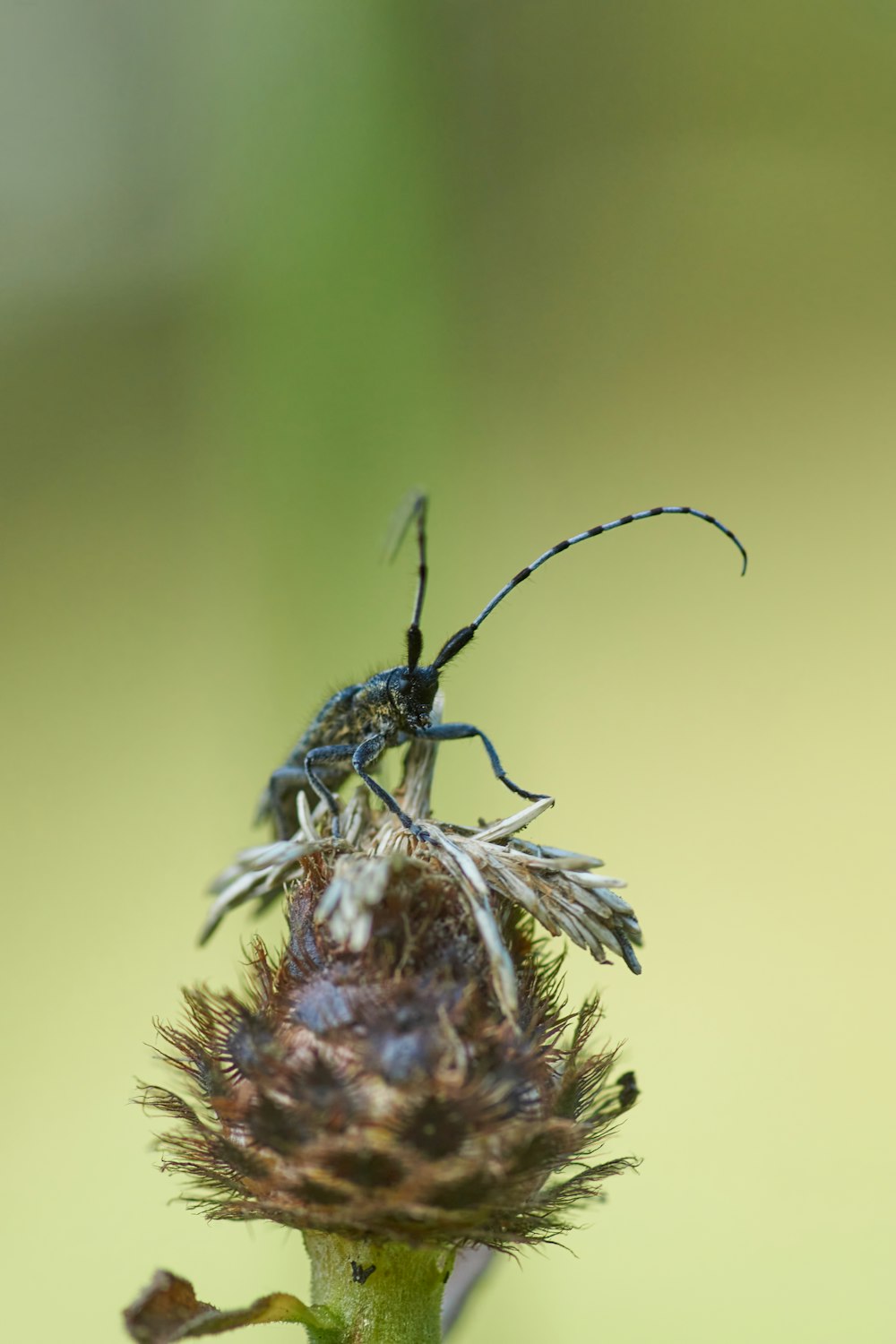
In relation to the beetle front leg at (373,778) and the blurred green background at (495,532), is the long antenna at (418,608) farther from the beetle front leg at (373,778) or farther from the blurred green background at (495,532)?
the blurred green background at (495,532)

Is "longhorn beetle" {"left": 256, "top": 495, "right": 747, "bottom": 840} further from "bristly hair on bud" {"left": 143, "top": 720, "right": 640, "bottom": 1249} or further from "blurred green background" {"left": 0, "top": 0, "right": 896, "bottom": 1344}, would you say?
"blurred green background" {"left": 0, "top": 0, "right": 896, "bottom": 1344}

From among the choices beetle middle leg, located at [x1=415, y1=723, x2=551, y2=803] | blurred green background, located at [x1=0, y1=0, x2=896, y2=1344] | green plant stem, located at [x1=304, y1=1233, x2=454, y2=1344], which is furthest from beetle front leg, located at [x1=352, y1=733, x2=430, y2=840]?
blurred green background, located at [x1=0, y1=0, x2=896, y2=1344]

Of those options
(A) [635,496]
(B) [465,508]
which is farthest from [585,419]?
(B) [465,508]

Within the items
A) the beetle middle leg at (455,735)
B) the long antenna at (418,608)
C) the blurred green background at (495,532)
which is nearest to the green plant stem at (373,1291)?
the beetle middle leg at (455,735)

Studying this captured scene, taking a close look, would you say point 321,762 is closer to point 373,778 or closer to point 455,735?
point 373,778

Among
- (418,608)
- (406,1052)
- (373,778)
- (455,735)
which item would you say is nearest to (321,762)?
(373,778)

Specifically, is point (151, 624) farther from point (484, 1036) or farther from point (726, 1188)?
point (484, 1036)
